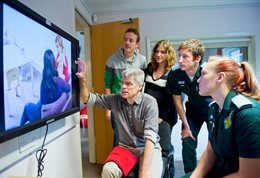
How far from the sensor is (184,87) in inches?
85.7

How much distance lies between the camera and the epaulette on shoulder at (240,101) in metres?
1.17

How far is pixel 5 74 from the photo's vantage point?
3.00 ft

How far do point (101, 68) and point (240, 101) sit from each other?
2466mm

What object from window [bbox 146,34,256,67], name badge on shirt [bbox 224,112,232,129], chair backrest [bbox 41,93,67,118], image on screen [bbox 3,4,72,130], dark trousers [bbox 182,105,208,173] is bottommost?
dark trousers [bbox 182,105,208,173]

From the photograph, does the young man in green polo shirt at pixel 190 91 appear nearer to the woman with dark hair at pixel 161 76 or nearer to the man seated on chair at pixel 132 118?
the woman with dark hair at pixel 161 76

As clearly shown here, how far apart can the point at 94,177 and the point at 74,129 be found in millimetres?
1098

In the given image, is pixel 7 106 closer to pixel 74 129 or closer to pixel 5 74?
pixel 5 74

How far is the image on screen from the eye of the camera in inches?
37.4

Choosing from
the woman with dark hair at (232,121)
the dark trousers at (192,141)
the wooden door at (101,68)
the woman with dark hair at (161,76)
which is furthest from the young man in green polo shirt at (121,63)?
the woman with dark hair at (232,121)

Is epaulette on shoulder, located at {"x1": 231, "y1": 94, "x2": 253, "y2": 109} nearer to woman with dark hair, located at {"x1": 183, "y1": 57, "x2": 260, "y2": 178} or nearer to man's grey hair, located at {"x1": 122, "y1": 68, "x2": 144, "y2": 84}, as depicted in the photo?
woman with dark hair, located at {"x1": 183, "y1": 57, "x2": 260, "y2": 178}

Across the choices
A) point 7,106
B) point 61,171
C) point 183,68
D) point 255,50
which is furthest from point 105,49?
point 7,106

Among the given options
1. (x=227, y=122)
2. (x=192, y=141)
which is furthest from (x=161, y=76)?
(x=227, y=122)

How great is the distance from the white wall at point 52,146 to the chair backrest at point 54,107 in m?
0.16

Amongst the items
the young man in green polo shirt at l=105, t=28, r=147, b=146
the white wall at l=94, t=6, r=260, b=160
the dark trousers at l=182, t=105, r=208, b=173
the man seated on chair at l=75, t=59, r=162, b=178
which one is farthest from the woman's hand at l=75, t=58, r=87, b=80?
the white wall at l=94, t=6, r=260, b=160
